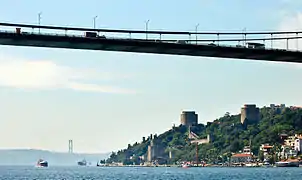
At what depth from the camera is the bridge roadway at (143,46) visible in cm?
6556

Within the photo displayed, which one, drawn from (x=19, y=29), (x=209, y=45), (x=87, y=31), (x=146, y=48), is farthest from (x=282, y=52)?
(x=19, y=29)

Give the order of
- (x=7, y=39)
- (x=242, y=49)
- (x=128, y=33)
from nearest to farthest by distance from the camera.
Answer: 1. (x=7, y=39)
2. (x=128, y=33)
3. (x=242, y=49)

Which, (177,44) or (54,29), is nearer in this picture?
(54,29)

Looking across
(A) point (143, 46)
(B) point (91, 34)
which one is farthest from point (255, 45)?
(B) point (91, 34)

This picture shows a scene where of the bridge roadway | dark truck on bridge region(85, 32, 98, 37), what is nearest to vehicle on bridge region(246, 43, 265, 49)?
the bridge roadway

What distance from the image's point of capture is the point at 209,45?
73562 mm

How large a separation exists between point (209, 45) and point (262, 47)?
5.55 metres

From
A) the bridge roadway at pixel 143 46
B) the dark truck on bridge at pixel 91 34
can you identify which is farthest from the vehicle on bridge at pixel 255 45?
the dark truck on bridge at pixel 91 34

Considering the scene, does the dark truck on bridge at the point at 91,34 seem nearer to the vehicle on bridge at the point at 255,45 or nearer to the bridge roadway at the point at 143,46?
the bridge roadway at the point at 143,46

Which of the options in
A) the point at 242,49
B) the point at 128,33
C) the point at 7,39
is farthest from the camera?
the point at 242,49

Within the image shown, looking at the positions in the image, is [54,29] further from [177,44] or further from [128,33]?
[177,44]

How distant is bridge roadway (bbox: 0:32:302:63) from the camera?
65.6 meters

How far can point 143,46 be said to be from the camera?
2781 inches

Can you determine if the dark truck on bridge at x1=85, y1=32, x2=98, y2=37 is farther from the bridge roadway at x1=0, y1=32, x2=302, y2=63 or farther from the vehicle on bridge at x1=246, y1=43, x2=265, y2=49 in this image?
the vehicle on bridge at x1=246, y1=43, x2=265, y2=49
